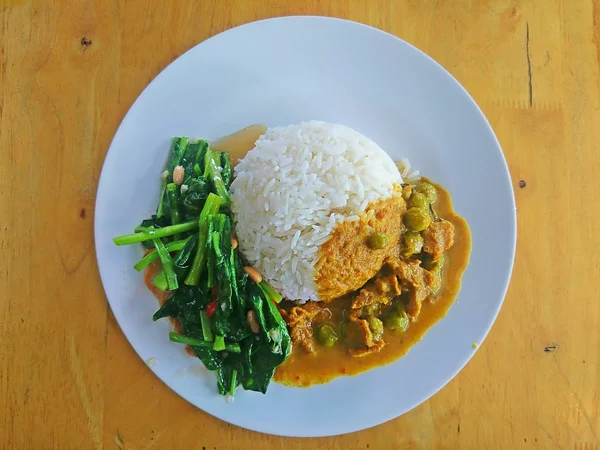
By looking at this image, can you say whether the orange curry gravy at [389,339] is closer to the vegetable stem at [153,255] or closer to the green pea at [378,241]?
the green pea at [378,241]

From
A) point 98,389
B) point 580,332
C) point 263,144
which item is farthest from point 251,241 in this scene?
point 580,332

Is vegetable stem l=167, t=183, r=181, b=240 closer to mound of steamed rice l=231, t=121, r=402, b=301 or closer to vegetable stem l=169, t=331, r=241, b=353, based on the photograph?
mound of steamed rice l=231, t=121, r=402, b=301

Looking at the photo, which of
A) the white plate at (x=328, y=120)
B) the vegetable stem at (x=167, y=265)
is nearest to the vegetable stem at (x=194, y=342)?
the white plate at (x=328, y=120)

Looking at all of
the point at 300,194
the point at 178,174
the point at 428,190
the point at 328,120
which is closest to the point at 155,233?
the point at 178,174

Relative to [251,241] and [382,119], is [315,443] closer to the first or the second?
[251,241]

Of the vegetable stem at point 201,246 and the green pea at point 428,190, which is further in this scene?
the green pea at point 428,190

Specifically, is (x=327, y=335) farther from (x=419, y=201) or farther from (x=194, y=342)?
(x=419, y=201)
